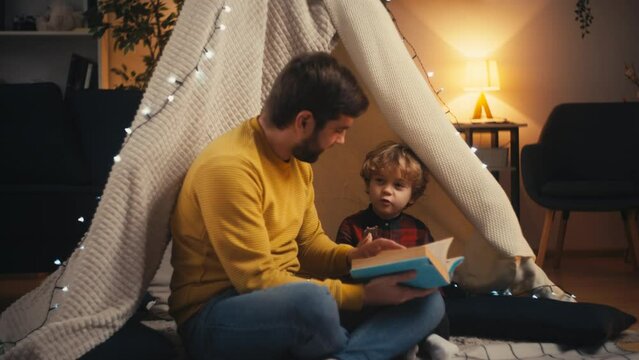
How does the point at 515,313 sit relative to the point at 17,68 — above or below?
below

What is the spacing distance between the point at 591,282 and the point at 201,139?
1941 mm

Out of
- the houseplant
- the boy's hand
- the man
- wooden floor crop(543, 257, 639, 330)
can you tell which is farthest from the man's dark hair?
the houseplant

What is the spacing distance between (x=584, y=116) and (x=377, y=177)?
1923 mm

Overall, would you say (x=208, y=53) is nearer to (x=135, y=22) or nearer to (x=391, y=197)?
(x=391, y=197)

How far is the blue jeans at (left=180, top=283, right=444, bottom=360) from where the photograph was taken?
A: 1.47 metres

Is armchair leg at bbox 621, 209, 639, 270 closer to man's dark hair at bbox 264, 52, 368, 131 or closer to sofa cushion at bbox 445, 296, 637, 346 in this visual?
sofa cushion at bbox 445, 296, 637, 346

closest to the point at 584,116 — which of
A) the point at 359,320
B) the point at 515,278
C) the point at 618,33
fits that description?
the point at 618,33

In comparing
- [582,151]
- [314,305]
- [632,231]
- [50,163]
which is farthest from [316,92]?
[582,151]

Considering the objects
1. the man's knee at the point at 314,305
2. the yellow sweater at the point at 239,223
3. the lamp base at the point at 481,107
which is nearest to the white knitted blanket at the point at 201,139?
the yellow sweater at the point at 239,223

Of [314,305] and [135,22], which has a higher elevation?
[135,22]

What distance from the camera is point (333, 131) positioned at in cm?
157

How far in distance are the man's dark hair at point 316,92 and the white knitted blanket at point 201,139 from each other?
323 millimetres

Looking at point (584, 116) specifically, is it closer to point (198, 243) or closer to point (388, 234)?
point (388, 234)

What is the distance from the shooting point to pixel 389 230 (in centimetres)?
214
